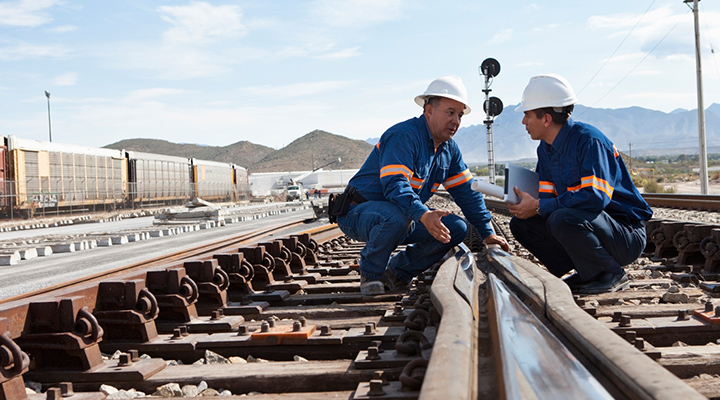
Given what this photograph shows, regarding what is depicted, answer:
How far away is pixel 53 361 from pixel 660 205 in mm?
16197

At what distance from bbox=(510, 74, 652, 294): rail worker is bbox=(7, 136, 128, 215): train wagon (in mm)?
27928

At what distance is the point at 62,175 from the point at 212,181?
21.7 m

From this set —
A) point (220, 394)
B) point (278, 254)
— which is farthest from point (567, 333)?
point (278, 254)

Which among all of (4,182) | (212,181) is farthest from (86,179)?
(212,181)

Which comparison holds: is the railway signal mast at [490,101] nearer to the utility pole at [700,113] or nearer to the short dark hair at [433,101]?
the utility pole at [700,113]

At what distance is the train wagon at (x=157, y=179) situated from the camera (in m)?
40.6

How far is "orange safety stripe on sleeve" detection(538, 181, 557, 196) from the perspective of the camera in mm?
4363

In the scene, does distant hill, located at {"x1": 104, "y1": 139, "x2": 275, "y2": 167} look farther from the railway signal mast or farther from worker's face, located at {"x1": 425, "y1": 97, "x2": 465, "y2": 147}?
worker's face, located at {"x1": 425, "y1": 97, "x2": 465, "y2": 147}

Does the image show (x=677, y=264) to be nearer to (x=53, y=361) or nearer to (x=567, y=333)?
(x=567, y=333)

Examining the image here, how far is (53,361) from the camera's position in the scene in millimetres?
2594

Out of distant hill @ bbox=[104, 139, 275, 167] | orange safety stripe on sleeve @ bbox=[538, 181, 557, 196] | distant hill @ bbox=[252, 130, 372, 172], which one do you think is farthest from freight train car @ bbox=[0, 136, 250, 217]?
distant hill @ bbox=[104, 139, 275, 167]

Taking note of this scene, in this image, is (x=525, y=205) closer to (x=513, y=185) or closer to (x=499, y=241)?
(x=513, y=185)

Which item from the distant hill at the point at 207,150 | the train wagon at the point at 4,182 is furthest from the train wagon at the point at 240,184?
the distant hill at the point at 207,150

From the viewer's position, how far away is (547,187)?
14.4ft
